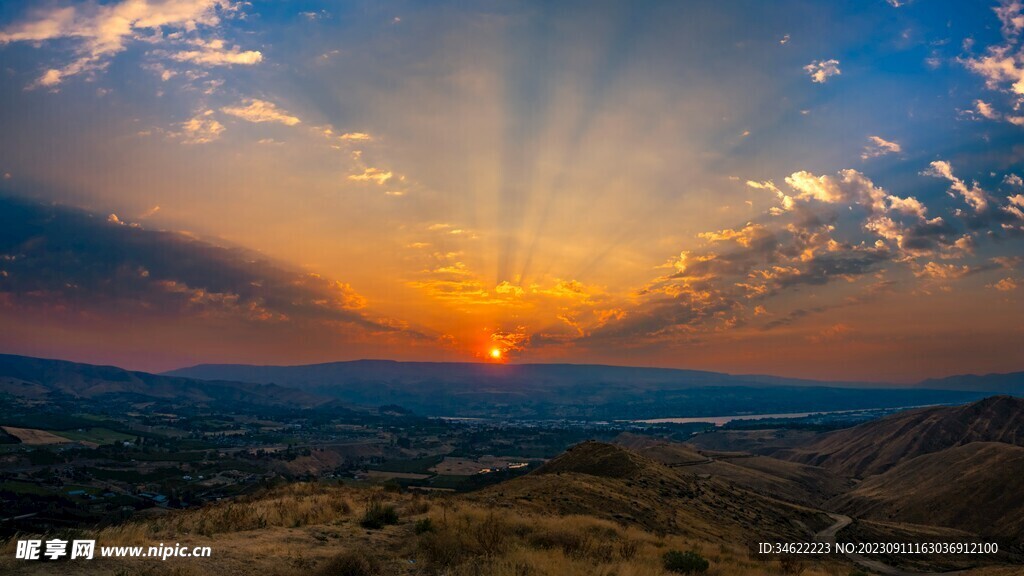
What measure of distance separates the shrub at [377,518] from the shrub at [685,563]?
10.5 metres

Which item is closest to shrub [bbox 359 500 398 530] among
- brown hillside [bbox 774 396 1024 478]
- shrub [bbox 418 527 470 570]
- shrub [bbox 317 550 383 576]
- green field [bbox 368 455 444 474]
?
shrub [bbox 418 527 470 570]

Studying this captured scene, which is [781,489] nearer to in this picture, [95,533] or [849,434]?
[849,434]

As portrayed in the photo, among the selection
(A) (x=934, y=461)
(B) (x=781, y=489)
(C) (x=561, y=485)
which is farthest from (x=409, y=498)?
(A) (x=934, y=461)

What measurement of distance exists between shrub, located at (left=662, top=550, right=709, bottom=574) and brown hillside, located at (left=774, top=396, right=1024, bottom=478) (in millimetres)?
146810

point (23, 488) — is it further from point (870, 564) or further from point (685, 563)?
point (870, 564)

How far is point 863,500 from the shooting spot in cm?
9569

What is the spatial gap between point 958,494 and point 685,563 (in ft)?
297

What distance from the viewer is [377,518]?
21.1 metres

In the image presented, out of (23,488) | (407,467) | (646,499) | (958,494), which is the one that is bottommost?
(407,467)

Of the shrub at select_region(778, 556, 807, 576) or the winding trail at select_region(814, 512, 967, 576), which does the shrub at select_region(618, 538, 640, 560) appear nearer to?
the shrub at select_region(778, 556, 807, 576)

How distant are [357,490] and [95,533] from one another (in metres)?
17.0

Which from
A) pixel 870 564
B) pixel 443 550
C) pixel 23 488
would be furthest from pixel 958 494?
pixel 23 488

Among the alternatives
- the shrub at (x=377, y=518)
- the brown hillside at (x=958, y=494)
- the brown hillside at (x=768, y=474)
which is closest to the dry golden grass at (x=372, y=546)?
the shrub at (x=377, y=518)

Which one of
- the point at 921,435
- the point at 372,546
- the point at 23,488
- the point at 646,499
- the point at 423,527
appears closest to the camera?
the point at 372,546
